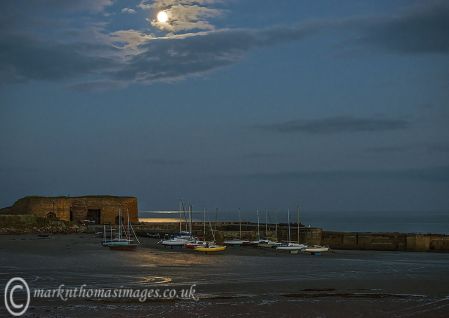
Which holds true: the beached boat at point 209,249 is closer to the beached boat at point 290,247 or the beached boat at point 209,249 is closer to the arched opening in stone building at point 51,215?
the beached boat at point 290,247

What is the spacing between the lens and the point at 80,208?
255 ft

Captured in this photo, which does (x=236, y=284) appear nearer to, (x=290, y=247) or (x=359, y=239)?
(x=290, y=247)

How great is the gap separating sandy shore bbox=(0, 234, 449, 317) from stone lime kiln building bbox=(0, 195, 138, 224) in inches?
1386

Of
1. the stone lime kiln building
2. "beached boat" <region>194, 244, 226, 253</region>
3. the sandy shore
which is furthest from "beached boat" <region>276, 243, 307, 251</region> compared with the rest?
the stone lime kiln building

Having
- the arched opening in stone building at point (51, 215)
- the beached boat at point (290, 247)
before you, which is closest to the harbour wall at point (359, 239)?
the beached boat at point (290, 247)

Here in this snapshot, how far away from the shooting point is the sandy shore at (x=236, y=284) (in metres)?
16.9

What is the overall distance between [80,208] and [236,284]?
57945mm

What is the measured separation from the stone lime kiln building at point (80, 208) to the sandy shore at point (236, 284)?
35.2 m

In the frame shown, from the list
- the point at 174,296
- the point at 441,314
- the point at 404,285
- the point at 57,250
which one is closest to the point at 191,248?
the point at 57,250

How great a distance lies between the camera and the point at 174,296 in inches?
758

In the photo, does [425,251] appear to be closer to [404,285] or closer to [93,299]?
[404,285]

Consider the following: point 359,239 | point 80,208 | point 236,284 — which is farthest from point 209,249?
point 80,208

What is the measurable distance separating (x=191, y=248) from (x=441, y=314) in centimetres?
3195

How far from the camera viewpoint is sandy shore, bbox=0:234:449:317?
666 inches
